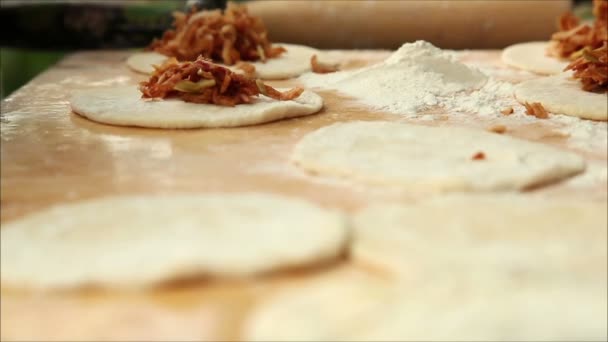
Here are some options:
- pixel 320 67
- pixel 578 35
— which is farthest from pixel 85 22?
pixel 578 35

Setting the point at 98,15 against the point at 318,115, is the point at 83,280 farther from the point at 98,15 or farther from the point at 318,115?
the point at 98,15

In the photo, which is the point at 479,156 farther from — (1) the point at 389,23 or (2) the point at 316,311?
(1) the point at 389,23

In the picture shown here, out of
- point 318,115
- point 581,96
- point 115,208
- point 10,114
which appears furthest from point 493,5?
point 115,208

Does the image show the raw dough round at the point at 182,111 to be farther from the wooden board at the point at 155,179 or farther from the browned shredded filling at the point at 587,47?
the browned shredded filling at the point at 587,47

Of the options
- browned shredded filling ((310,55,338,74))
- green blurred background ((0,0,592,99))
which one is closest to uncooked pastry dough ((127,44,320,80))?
browned shredded filling ((310,55,338,74))

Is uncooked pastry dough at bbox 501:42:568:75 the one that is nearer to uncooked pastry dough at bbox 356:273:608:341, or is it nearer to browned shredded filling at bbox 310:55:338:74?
browned shredded filling at bbox 310:55:338:74

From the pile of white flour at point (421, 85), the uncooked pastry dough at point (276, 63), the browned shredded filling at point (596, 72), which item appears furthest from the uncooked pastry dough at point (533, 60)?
the uncooked pastry dough at point (276, 63)
